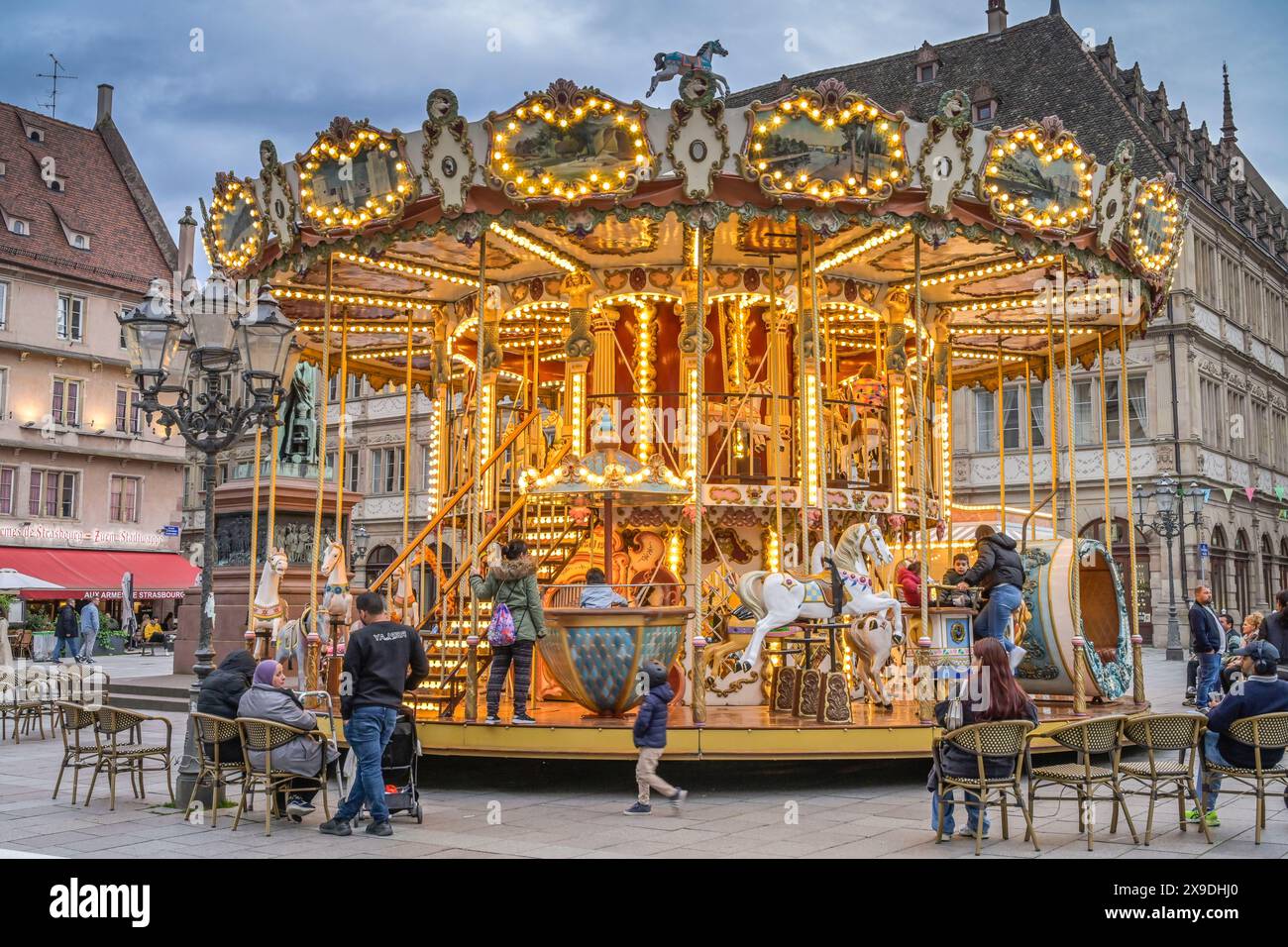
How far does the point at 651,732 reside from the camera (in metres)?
9.98

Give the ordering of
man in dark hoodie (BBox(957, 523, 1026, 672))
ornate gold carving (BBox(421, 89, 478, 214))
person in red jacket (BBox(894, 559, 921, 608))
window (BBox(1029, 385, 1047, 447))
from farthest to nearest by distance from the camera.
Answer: window (BBox(1029, 385, 1047, 447)) → person in red jacket (BBox(894, 559, 921, 608)) → man in dark hoodie (BBox(957, 523, 1026, 672)) → ornate gold carving (BBox(421, 89, 478, 214))

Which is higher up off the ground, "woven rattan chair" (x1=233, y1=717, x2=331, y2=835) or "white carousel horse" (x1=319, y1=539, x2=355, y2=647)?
"white carousel horse" (x1=319, y1=539, x2=355, y2=647)

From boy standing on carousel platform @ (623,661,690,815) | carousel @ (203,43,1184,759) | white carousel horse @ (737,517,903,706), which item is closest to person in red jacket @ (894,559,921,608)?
carousel @ (203,43,1184,759)

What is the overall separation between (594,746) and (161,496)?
44471mm

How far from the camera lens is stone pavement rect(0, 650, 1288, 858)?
8.55 m

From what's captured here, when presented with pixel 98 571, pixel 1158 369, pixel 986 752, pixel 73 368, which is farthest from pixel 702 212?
pixel 73 368

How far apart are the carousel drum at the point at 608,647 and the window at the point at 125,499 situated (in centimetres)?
4236

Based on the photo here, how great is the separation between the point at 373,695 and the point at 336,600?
4659 millimetres

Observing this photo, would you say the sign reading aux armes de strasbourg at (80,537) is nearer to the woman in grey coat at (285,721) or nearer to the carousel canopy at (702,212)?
the carousel canopy at (702,212)

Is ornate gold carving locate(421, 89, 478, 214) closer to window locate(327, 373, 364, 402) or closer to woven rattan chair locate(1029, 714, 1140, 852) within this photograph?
woven rattan chair locate(1029, 714, 1140, 852)

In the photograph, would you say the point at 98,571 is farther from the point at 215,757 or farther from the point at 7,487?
the point at 215,757

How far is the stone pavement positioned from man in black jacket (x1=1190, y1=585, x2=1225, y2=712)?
5.33m
